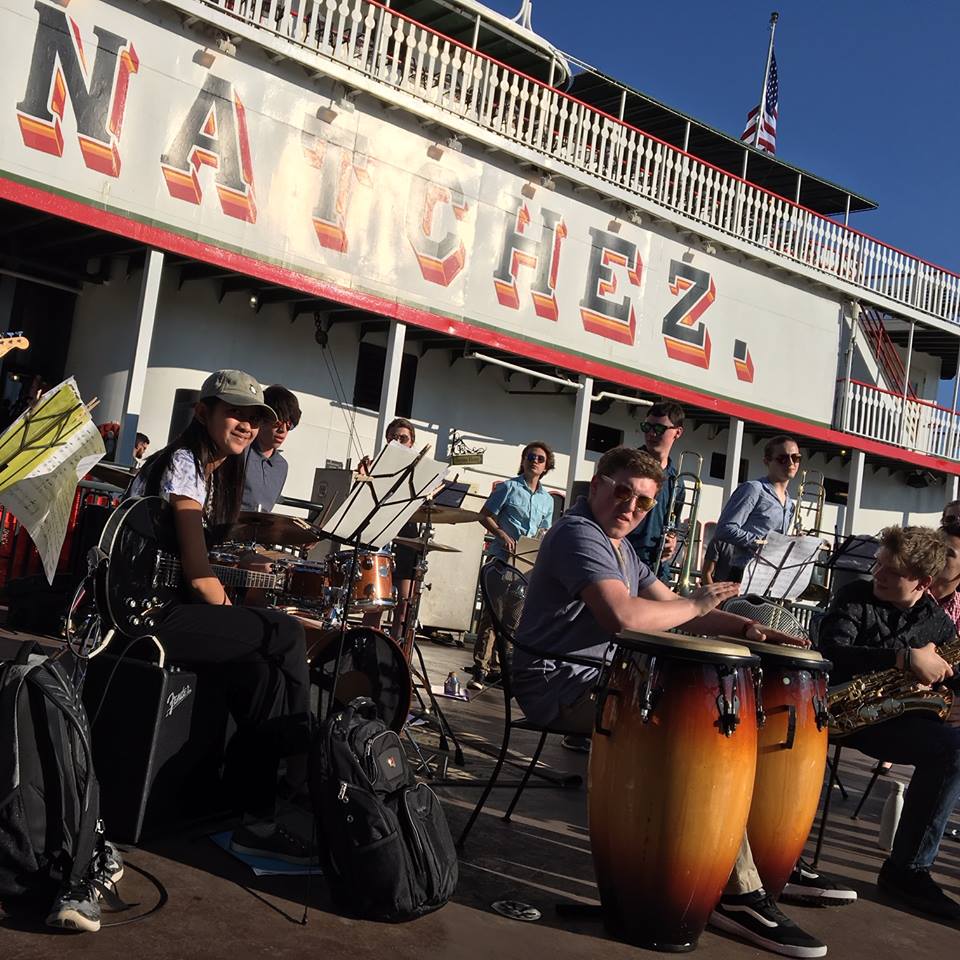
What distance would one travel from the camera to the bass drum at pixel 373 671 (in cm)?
490

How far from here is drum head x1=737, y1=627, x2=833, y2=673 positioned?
12.6 feet

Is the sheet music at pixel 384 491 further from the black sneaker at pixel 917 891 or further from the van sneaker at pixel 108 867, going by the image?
the black sneaker at pixel 917 891

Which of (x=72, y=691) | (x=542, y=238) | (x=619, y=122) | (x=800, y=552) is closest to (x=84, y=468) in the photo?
(x=72, y=691)

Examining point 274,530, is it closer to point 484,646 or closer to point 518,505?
point 484,646

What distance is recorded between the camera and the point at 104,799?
3.60 m

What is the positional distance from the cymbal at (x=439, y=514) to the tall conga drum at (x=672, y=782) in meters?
3.12

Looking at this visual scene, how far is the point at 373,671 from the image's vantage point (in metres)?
4.96

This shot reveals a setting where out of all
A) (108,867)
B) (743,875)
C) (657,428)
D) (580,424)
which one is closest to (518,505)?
(657,428)

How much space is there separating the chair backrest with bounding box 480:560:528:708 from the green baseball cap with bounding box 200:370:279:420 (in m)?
1.20

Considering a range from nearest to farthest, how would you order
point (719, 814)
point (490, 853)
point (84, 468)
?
point (84, 468)
point (719, 814)
point (490, 853)

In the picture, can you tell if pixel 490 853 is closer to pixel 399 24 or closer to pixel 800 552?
pixel 800 552

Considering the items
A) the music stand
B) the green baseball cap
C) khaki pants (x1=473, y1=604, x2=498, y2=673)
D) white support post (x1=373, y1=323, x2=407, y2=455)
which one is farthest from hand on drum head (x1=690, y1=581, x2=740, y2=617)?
white support post (x1=373, y1=323, x2=407, y2=455)

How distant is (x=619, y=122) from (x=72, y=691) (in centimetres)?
1564

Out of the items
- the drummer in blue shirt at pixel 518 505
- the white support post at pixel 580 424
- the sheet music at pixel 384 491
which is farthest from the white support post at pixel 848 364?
the sheet music at pixel 384 491
